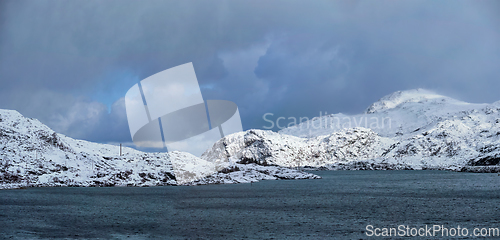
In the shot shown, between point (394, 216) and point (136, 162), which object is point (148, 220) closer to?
point (394, 216)

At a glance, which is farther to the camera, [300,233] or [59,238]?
[300,233]

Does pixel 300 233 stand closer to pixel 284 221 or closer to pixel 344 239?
pixel 344 239

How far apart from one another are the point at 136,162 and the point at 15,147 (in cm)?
5348

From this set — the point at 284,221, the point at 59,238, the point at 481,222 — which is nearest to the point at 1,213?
the point at 59,238

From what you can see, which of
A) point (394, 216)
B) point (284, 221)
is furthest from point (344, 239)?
point (394, 216)

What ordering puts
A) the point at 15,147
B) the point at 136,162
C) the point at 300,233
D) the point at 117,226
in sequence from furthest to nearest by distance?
1. the point at 136,162
2. the point at 15,147
3. the point at 117,226
4. the point at 300,233

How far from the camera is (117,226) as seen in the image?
5053 centimetres

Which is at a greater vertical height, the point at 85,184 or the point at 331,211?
the point at 85,184

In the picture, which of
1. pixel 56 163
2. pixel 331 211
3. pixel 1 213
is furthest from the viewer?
pixel 56 163

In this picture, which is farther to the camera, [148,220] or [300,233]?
[148,220]

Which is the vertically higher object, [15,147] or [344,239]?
[15,147]

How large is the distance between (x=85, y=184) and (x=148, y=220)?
107706 millimetres

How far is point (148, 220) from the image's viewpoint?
57250 mm

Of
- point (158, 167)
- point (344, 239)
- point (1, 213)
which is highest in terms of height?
point (158, 167)
